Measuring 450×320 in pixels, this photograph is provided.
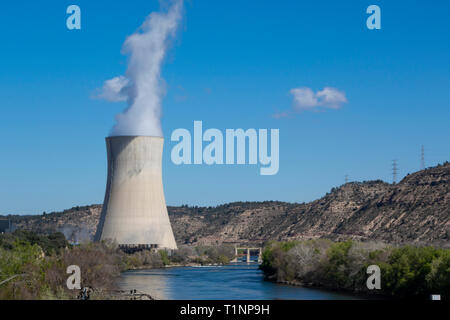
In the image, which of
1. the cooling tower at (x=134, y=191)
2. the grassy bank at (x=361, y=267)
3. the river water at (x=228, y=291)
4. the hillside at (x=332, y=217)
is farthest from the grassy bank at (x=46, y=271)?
the hillside at (x=332, y=217)

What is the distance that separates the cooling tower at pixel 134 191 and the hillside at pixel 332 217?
23.0 meters

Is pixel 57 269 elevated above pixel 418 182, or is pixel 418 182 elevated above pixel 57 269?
pixel 418 182

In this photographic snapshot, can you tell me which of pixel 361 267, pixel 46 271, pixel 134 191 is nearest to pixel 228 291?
pixel 361 267

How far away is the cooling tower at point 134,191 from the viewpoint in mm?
46719

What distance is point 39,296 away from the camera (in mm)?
23234

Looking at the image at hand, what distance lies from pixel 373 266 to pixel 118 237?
2017cm

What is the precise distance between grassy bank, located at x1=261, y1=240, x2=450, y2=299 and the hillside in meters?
14.9

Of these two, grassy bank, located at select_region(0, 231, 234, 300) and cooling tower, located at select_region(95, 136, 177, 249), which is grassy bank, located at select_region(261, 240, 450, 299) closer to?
cooling tower, located at select_region(95, 136, 177, 249)

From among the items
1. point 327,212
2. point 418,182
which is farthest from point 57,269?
point 327,212

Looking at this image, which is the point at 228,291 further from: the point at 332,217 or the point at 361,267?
the point at 332,217

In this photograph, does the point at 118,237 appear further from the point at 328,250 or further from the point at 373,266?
the point at 373,266

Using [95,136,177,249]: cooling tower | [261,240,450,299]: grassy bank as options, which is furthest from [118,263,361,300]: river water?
[95,136,177,249]: cooling tower
